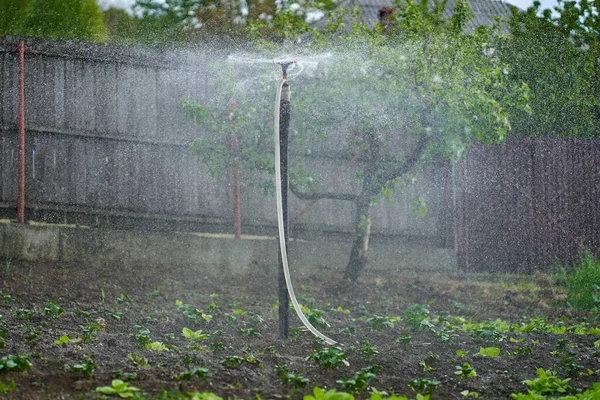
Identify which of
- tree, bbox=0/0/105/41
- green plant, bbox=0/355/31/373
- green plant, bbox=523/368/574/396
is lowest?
green plant, bbox=523/368/574/396

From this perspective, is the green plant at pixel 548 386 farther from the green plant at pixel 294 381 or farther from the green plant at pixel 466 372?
the green plant at pixel 294 381

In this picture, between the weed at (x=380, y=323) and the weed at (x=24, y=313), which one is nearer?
the weed at (x=24, y=313)

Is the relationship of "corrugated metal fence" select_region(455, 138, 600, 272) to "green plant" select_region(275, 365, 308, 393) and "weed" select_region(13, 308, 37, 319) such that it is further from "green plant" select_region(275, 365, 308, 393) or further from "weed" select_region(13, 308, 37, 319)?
"green plant" select_region(275, 365, 308, 393)

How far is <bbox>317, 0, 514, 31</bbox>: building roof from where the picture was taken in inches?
633

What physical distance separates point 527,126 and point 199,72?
3859 millimetres

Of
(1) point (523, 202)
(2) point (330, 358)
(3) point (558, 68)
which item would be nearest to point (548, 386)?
(2) point (330, 358)

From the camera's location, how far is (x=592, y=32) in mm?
10383

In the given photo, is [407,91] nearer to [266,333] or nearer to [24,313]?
[266,333]

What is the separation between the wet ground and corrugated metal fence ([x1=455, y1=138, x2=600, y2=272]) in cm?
68

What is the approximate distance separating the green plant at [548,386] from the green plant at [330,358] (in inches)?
32.7

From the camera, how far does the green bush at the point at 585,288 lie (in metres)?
7.27

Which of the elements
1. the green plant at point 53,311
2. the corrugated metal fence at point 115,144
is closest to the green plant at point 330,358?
the green plant at point 53,311

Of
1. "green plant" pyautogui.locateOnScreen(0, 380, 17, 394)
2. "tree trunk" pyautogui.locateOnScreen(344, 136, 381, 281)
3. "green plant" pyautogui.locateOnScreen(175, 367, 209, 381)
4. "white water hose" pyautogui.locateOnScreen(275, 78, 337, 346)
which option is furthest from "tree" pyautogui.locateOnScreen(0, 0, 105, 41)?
"green plant" pyautogui.locateOnScreen(0, 380, 17, 394)

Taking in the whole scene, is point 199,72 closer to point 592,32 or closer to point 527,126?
point 527,126
